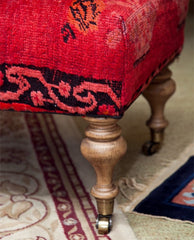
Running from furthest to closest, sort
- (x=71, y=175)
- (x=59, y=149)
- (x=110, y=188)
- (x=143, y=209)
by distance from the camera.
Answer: (x=59, y=149)
(x=71, y=175)
(x=143, y=209)
(x=110, y=188)

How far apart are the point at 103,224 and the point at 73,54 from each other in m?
0.34

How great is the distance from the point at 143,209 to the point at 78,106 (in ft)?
1.00

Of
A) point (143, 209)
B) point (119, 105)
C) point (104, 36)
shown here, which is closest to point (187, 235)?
point (143, 209)

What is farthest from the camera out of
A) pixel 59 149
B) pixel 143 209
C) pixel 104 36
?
pixel 59 149

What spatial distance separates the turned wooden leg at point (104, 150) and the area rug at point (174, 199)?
138 millimetres

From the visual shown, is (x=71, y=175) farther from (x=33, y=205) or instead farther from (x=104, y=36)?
(x=104, y=36)

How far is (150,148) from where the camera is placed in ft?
4.13

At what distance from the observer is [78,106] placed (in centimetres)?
82

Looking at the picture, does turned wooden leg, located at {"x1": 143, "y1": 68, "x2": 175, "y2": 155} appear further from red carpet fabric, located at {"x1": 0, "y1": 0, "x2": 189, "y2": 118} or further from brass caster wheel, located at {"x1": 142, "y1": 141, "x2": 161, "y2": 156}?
red carpet fabric, located at {"x1": 0, "y1": 0, "x2": 189, "y2": 118}

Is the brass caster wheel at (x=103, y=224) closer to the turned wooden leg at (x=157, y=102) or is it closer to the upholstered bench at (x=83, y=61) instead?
the upholstered bench at (x=83, y=61)

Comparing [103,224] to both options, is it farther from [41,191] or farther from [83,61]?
[83,61]

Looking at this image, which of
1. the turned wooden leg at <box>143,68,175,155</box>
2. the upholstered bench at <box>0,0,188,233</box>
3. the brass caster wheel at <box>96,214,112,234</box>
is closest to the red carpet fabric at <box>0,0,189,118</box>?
the upholstered bench at <box>0,0,188,233</box>

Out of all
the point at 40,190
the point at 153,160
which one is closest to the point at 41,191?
the point at 40,190

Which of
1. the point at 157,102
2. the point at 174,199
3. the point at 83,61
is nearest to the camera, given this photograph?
the point at 83,61
